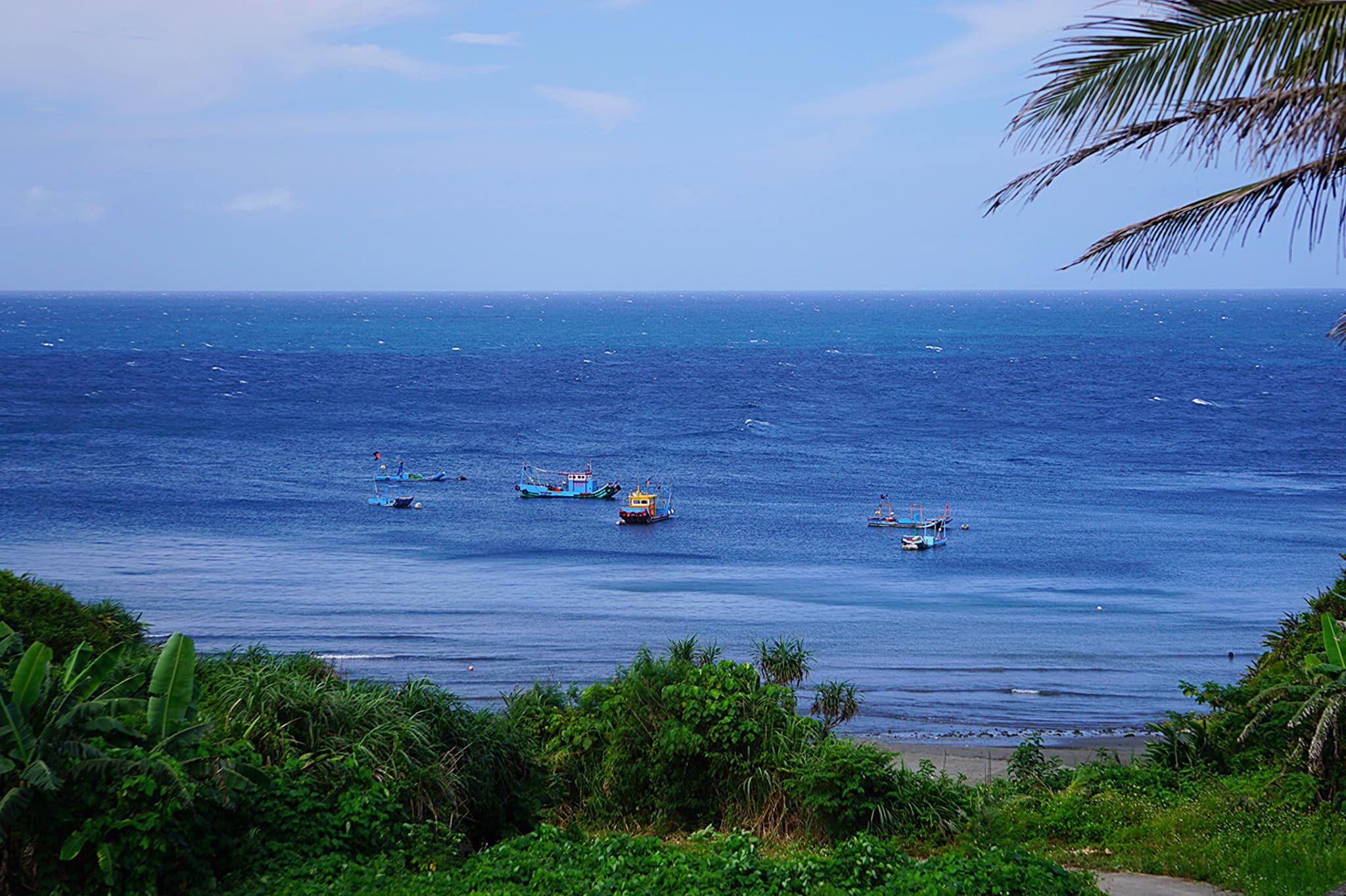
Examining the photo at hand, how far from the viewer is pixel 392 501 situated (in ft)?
200

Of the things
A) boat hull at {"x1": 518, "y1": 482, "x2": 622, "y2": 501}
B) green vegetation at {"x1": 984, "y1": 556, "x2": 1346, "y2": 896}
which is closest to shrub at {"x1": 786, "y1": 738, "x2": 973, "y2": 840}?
green vegetation at {"x1": 984, "y1": 556, "x2": 1346, "y2": 896}

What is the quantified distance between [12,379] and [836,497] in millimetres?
92759

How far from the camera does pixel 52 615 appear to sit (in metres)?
12.6

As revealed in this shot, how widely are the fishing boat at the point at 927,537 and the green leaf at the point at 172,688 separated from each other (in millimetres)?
43905

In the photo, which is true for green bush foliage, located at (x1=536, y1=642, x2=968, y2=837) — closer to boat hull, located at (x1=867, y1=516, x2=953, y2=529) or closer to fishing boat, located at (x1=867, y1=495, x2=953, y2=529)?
boat hull, located at (x1=867, y1=516, x2=953, y2=529)

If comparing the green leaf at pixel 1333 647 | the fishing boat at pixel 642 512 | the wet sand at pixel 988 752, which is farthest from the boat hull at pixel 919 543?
the green leaf at pixel 1333 647

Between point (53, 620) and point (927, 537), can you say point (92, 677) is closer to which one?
point (53, 620)

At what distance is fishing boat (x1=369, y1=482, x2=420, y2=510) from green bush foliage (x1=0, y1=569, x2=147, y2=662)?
4646 cm

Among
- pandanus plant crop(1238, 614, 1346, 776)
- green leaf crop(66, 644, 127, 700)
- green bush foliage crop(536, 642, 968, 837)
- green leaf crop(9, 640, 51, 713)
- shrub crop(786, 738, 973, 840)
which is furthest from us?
green bush foliage crop(536, 642, 968, 837)

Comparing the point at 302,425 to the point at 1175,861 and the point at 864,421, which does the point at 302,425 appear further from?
the point at 1175,861

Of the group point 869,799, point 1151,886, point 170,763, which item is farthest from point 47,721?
point 1151,886

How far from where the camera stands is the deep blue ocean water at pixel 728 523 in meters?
34.3

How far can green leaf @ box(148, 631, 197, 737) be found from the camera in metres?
8.54

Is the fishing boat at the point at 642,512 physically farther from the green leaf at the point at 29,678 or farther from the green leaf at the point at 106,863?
the green leaf at the point at 106,863
